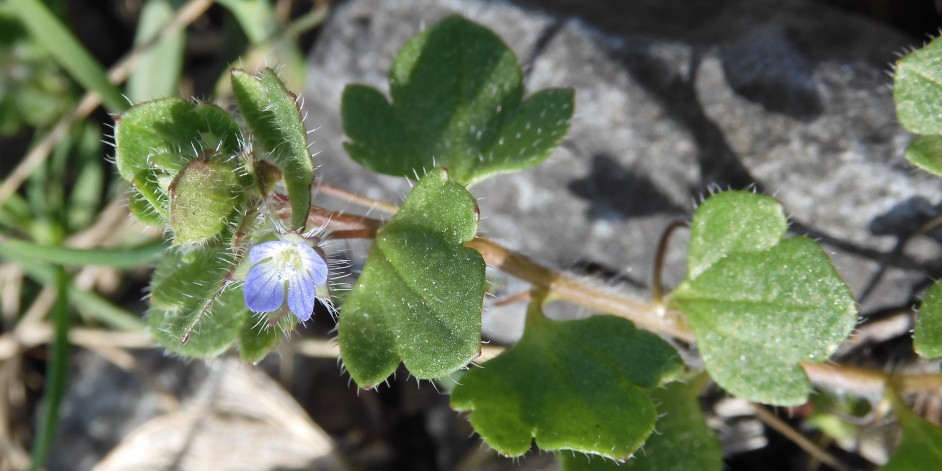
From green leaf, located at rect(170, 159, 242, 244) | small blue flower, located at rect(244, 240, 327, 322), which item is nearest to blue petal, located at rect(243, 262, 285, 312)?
small blue flower, located at rect(244, 240, 327, 322)

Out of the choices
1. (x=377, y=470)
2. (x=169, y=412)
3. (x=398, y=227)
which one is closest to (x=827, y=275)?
(x=398, y=227)

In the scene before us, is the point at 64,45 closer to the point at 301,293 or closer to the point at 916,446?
the point at 301,293

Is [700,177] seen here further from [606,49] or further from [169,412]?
[169,412]

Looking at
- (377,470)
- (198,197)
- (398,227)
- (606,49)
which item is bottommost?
(377,470)

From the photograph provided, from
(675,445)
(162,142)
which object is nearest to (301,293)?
(162,142)

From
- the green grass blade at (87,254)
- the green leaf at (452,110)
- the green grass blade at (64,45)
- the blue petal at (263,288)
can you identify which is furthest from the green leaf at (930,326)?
the green grass blade at (64,45)

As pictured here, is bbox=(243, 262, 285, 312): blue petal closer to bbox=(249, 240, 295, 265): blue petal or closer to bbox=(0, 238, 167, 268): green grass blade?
bbox=(249, 240, 295, 265): blue petal

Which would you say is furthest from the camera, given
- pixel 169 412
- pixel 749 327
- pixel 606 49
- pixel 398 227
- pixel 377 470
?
pixel 169 412
